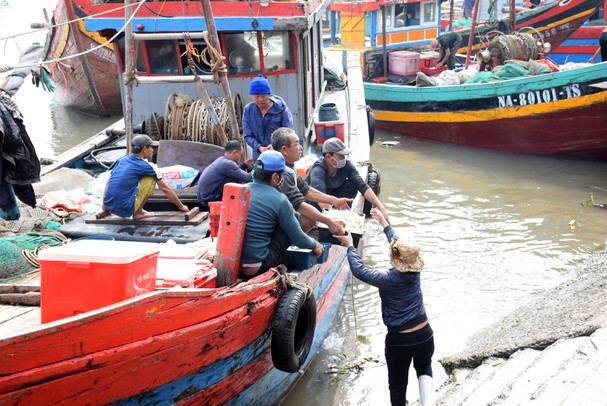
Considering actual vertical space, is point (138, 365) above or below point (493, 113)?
below

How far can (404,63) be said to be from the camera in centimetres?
1525

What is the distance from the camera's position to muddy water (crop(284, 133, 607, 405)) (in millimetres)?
6391

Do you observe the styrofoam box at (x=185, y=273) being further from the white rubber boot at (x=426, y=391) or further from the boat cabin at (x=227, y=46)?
the boat cabin at (x=227, y=46)

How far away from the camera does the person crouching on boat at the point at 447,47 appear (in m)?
14.9

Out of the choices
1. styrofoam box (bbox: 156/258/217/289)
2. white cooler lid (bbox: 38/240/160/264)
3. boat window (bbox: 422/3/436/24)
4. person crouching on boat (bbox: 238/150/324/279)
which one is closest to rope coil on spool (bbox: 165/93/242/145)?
person crouching on boat (bbox: 238/150/324/279)

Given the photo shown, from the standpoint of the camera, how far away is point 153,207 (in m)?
6.67

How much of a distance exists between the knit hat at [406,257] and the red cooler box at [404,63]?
Result: 450 inches

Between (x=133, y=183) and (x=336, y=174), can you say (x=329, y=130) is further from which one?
(x=133, y=183)

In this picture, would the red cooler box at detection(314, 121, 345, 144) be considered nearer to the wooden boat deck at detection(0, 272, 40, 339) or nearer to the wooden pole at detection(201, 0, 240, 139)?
the wooden pole at detection(201, 0, 240, 139)

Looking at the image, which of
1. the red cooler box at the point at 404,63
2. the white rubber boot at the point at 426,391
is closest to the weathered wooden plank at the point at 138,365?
the white rubber boot at the point at 426,391

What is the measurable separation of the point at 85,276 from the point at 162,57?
5074mm

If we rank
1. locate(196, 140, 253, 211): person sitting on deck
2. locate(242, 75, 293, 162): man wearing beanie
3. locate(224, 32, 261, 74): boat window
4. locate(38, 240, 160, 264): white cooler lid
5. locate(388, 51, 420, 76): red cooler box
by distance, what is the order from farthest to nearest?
locate(388, 51, 420, 76): red cooler box, locate(224, 32, 261, 74): boat window, locate(242, 75, 293, 162): man wearing beanie, locate(196, 140, 253, 211): person sitting on deck, locate(38, 240, 160, 264): white cooler lid

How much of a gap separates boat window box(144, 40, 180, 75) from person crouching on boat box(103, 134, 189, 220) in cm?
244

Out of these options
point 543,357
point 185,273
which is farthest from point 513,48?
point 185,273
